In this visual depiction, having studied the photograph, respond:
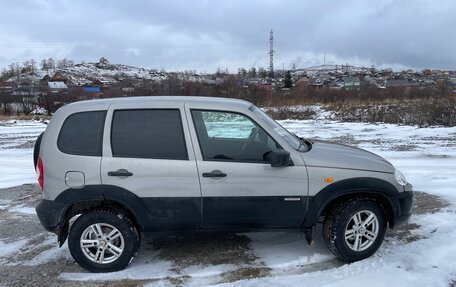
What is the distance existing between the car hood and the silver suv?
13mm

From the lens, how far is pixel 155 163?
4191mm

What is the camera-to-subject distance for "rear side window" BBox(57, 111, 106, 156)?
4.25 meters

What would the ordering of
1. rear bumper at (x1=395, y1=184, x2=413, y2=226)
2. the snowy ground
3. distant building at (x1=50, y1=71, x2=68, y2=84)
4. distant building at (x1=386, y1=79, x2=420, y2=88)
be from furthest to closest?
distant building at (x1=50, y1=71, x2=68, y2=84) < distant building at (x1=386, y1=79, x2=420, y2=88) < rear bumper at (x1=395, y1=184, x2=413, y2=226) < the snowy ground

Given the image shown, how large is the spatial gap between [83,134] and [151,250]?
5.38 ft

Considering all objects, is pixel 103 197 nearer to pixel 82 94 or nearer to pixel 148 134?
pixel 148 134

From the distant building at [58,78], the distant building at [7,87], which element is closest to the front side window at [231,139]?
the distant building at [7,87]

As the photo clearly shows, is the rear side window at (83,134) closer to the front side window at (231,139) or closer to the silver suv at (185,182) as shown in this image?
the silver suv at (185,182)

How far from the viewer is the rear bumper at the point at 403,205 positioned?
444 centimetres

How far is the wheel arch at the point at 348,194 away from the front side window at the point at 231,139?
72 centimetres

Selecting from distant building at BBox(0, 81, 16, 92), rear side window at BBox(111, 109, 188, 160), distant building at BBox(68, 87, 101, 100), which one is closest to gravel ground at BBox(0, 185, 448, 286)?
rear side window at BBox(111, 109, 188, 160)

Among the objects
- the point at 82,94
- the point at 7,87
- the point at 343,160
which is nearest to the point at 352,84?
the point at 82,94

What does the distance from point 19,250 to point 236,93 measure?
127 feet

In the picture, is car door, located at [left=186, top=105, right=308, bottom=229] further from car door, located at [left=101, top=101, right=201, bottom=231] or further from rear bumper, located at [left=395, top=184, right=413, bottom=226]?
rear bumper, located at [left=395, top=184, right=413, bottom=226]

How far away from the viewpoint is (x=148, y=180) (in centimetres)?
418
